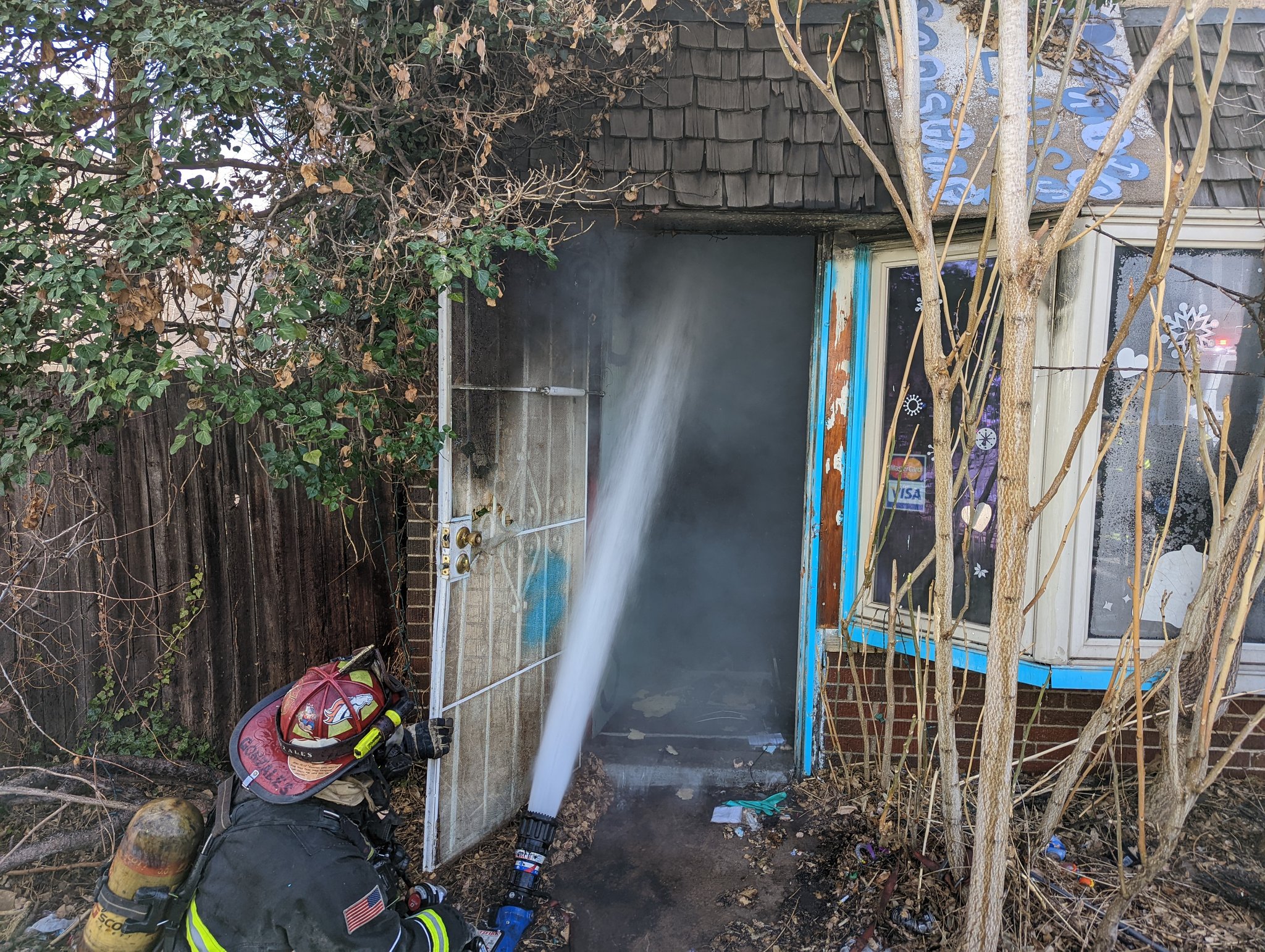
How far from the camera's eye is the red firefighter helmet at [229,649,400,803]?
2.37m

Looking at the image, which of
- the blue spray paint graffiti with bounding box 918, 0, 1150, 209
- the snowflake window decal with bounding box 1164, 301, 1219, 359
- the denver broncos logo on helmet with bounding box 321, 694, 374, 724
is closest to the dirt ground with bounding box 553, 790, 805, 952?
the denver broncos logo on helmet with bounding box 321, 694, 374, 724

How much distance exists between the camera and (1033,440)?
3539mm

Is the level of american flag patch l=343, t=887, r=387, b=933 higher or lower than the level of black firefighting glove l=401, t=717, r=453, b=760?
lower

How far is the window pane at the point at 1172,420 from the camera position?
3496 mm

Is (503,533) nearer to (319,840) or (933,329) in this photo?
(319,840)

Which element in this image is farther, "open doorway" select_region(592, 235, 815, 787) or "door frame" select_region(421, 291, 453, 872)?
"open doorway" select_region(592, 235, 815, 787)

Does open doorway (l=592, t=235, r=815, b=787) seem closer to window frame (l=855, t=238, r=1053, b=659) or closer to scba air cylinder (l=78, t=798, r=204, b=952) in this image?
window frame (l=855, t=238, r=1053, b=659)

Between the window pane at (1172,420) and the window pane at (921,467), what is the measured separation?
1.58 feet

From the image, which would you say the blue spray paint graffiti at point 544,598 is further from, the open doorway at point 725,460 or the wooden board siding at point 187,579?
the open doorway at point 725,460

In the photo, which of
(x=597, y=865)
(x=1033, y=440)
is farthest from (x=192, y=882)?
(x=1033, y=440)

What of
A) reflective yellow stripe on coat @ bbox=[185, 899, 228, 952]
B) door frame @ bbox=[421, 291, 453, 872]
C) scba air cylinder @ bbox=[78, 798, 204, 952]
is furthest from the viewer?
door frame @ bbox=[421, 291, 453, 872]

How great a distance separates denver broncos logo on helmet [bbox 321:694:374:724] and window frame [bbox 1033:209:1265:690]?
2.97m

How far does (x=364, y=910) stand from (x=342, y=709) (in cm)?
58

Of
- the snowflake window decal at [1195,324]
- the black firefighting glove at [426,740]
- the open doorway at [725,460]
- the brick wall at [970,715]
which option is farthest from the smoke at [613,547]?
the snowflake window decal at [1195,324]
